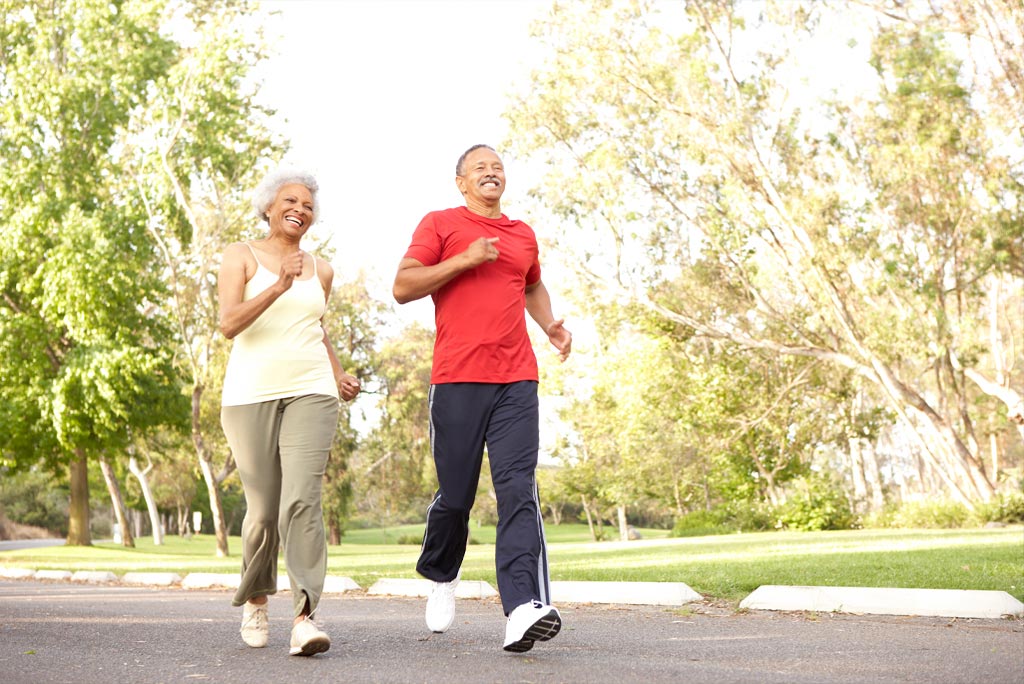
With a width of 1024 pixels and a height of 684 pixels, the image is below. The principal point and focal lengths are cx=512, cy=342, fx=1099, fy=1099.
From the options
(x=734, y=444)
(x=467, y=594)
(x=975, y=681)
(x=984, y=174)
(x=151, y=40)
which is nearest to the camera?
(x=975, y=681)

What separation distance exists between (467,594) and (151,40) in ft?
76.3

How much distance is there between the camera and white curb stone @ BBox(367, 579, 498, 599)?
9008mm

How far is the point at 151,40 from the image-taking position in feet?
92.4

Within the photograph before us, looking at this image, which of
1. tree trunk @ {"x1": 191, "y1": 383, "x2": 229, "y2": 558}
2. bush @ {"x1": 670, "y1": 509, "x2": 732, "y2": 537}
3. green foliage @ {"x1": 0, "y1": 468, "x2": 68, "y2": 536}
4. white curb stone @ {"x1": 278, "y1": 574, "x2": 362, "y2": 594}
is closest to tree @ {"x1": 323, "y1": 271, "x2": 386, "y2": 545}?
tree trunk @ {"x1": 191, "y1": 383, "x2": 229, "y2": 558}

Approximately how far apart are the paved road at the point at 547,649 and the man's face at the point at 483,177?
7.51 ft

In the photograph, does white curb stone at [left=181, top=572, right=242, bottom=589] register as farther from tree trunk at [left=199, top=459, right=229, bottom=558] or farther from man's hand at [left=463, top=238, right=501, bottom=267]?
tree trunk at [left=199, top=459, right=229, bottom=558]

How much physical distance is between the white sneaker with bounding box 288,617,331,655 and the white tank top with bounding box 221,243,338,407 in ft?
3.59

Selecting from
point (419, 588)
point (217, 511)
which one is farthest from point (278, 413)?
point (217, 511)

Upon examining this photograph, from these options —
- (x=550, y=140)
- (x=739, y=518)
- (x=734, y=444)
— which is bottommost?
(x=739, y=518)

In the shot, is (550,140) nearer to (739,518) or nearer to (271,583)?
(739,518)

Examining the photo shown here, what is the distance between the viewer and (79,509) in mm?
32812

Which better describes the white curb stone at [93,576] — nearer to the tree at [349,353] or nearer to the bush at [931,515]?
the bush at [931,515]

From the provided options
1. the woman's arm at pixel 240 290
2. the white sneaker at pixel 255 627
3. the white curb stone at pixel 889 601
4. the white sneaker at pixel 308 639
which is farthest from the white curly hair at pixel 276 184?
the white curb stone at pixel 889 601

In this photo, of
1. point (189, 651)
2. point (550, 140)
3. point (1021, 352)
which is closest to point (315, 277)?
point (189, 651)
